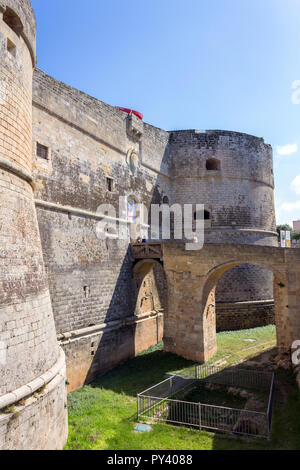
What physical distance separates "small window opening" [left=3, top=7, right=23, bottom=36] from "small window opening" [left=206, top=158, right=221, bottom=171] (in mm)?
14594

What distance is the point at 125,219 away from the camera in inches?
602

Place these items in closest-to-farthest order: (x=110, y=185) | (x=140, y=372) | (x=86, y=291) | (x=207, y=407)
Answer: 1. (x=207, y=407)
2. (x=86, y=291)
3. (x=140, y=372)
4. (x=110, y=185)

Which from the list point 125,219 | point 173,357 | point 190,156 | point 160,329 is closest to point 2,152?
point 125,219

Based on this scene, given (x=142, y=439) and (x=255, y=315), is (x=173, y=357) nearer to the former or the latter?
(x=142, y=439)

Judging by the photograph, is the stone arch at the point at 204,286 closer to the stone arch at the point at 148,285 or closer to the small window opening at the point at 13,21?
the stone arch at the point at 148,285

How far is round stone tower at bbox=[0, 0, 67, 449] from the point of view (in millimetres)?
5871

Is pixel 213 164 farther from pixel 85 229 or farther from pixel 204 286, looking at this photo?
pixel 85 229

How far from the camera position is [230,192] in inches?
808

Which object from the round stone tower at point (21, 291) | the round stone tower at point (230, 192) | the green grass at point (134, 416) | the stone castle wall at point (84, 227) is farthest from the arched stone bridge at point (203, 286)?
the round stone tower at point (21, 291)

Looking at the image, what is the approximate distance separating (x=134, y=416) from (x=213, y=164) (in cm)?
1589

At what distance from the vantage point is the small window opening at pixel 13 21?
7.42 metres

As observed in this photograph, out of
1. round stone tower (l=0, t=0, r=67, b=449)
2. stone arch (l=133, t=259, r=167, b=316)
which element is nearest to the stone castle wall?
stone arch (l=133, t=259, r=167, b=316)

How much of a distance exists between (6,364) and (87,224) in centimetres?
741

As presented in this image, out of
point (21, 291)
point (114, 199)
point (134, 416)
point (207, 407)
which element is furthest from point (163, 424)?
point (114, 199)
